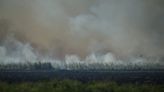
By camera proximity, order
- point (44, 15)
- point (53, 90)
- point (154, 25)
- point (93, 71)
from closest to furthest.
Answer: point (53, 90) < point (154, 25) < point (44, 15) < point (93, 71)

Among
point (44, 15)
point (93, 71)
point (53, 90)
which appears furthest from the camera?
point (93, 71)

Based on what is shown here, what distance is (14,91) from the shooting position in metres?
9.41

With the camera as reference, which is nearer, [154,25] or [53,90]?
[53,90]

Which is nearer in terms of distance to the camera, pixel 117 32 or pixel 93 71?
pixel 117 32

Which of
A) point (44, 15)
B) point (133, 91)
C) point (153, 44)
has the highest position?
point (44, 15)

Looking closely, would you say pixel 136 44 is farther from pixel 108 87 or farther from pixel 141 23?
pixel 108 87

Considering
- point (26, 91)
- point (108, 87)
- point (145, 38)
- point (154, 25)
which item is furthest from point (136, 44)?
point (26, 91)

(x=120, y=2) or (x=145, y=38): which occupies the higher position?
(x=120, y=2)

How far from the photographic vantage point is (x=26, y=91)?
370 inches

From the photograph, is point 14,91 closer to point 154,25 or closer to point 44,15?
point 44,15

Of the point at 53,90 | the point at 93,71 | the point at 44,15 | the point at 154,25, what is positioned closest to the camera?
the point at 53,90

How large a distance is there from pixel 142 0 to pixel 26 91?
4.33m

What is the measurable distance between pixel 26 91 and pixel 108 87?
238 cm

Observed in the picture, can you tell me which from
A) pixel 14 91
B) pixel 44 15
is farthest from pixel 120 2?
pixel 14 91
